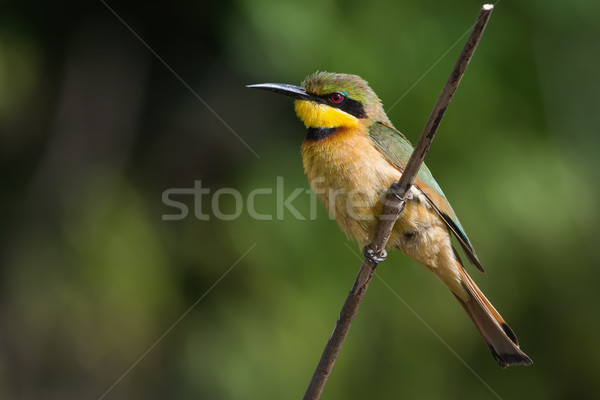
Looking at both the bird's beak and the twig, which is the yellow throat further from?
the twig

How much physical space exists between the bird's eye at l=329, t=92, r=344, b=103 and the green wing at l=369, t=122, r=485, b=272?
0.58ft

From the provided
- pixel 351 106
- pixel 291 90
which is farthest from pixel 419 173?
pixel 291 90

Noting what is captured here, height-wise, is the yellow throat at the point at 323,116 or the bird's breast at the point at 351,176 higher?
the yellow throat at the point at 323,116

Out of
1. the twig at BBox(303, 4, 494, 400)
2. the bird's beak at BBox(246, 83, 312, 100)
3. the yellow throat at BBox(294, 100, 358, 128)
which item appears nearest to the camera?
the twig at BBox(303, 4, 494, 400)

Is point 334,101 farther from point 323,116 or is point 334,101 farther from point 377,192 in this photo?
point 377,192

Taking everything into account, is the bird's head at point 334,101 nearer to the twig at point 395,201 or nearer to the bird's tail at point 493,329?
the twig at point 395,201

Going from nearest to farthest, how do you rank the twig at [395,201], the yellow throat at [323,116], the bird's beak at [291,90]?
the twig at [395,201] → the yellow throat at [323,116] → the bird's beak at [291,90]

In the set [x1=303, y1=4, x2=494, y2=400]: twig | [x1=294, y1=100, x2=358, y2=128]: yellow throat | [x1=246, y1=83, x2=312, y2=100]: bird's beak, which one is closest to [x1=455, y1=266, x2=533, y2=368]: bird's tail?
[x1=303, y1=4, x2=494, y2=400]: twig

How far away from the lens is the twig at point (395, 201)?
159 centimetres

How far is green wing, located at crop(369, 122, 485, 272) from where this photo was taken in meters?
2.55

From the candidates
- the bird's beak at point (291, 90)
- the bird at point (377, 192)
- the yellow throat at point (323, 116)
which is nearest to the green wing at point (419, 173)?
the bird at point (377, 192)

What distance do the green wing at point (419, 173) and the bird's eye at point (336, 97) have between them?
0.58 ft

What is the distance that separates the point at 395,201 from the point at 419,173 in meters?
0.45

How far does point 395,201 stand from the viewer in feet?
7.15
